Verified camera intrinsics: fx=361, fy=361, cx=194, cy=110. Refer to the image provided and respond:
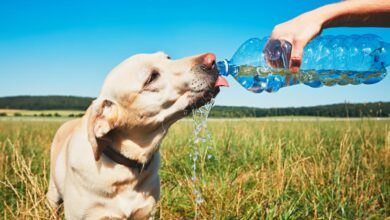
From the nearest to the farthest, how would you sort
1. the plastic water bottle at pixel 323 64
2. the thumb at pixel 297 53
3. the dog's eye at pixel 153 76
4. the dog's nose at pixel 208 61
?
the thumb at pixel 297 53 → the dog's nose at pixel 208 61 → the dog's eye at pixel 153 76 → the plastic water bottle at pixel 323 64

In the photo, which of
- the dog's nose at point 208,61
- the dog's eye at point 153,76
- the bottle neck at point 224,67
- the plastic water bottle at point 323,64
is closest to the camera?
the dog's nose at point 208,61

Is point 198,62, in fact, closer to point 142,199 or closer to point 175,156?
point 142,199

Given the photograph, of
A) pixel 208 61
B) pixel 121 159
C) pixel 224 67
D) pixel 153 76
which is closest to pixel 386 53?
pixel 224 67

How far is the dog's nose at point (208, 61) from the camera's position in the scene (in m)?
3.14

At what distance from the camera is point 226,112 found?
26.9 ft

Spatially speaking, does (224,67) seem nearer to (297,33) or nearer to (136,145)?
→ (136,145)

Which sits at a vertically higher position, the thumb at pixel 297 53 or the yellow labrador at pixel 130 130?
the thumb at pixel 297 53

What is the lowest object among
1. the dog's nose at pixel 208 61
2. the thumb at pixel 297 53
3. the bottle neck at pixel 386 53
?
the bottle neck at pixel 386 53

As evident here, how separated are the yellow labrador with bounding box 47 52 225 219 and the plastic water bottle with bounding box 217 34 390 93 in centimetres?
72

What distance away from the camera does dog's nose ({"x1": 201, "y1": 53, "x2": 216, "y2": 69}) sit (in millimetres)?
3139

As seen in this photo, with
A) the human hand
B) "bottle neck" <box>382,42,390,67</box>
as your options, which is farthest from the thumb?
"bottle neck" <box>382,42,390,67</box>

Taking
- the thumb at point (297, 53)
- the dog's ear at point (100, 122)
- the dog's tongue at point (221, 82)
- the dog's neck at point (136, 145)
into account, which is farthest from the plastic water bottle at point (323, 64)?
the thumb at point (297, 53)

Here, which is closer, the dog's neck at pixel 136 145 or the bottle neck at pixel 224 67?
the dog's neck at pixel 136 145

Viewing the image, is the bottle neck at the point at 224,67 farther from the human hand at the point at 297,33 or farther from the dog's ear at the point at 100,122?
the human hand at the point at 297,33
